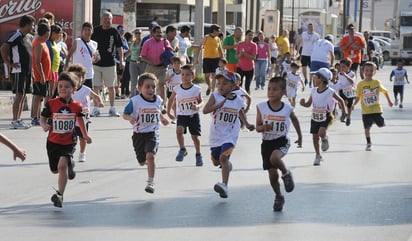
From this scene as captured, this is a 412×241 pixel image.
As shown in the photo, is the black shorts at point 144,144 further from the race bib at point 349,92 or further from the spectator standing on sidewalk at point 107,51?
the race bib at point 349,92

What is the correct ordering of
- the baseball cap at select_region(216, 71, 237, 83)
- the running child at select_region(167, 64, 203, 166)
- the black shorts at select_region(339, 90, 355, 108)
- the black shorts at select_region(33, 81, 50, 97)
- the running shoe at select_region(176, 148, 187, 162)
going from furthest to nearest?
the black shorts at select_region(339, 90, 355, 108) < the black shorts at select_region(33, 81, 50, 97) < the running shoe at select_region(176, 148, 187, 162) < the running child at select_region(167, 64, 203, 166) < the baseball cap at select_region(216, 71, 237, 83)

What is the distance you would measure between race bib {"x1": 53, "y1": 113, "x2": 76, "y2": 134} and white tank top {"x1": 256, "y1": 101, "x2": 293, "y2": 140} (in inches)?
74.3

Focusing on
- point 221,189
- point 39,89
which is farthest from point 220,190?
point 39,89

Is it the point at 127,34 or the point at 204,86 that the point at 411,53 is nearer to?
the point at 204,86

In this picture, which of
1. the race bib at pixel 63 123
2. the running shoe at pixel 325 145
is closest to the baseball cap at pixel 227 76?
the race bib at pixel 63 123

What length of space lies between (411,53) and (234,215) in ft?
173

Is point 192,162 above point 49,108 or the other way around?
the other way around

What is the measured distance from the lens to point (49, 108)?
33.9 feet

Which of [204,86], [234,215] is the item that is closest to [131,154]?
[234,215]

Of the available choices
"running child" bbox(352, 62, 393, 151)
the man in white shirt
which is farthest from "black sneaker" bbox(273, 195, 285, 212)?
the man in white shirt

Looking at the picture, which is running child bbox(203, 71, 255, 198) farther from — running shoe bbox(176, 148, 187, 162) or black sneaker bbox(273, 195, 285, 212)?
running shoe bbox(176, 148, 187, 162)

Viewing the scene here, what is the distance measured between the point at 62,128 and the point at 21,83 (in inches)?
291

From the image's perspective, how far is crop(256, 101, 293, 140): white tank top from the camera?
408 inches

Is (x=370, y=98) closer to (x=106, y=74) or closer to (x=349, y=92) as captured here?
(x=349, y=92)
